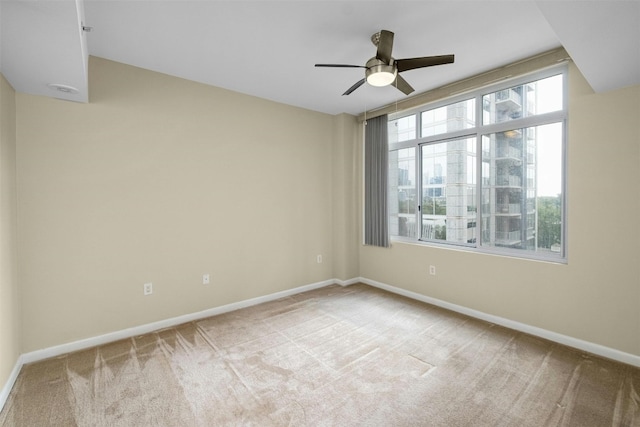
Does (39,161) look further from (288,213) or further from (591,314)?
(591,314)

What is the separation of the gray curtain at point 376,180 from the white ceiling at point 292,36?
1.27m

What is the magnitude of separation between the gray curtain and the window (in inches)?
6.4

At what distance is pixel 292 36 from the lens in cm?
249

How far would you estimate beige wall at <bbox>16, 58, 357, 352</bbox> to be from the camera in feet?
8.52

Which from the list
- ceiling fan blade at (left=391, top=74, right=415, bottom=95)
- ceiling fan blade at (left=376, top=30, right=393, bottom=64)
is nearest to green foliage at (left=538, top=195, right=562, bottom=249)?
ceiling fan blade at (left=391, top=74, right=415, bottom=95)

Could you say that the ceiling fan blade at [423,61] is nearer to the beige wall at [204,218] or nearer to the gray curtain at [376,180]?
the beige wall at [204,218]

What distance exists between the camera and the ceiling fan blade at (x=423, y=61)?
2191 millimetres

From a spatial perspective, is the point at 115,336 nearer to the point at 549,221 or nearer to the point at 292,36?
the point at 292,36

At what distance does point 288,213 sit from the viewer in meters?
4.27

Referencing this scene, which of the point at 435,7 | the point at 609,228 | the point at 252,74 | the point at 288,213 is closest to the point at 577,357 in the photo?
the point at 609,228

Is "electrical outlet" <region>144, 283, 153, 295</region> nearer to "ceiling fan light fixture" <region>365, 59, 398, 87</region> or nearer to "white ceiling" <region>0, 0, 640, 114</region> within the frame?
"white ceiling" <region>0, 0, 640, 114</region>

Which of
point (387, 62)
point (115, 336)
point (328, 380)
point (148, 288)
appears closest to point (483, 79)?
point (387, 62)

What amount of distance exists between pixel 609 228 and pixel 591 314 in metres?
0.79

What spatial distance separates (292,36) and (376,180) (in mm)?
2544
